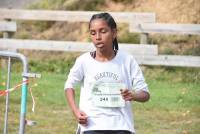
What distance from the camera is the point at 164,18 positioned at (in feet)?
A: 49.0

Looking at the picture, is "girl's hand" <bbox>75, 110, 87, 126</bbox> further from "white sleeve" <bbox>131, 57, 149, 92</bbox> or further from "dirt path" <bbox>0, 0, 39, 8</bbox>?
"dirt path" <bbox>0, 0, 39, 8</bbox>

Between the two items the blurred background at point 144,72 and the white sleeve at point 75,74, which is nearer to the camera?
the white sleeve at point 75,74

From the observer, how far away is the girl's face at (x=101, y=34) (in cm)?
460

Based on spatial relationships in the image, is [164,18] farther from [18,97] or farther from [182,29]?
[18,97]

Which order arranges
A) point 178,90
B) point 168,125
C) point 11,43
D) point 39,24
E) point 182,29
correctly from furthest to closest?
point 39,24 → point 11,43 → point 182,29 → point 178,90 → point 168,125

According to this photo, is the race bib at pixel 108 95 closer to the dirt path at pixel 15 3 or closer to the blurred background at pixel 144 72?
the blurred background at pixel 144 72

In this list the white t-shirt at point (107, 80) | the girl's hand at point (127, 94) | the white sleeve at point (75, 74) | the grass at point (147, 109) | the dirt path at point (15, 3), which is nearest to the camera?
the girl's hand at point (127, 94)

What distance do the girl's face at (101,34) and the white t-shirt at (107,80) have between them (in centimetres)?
12

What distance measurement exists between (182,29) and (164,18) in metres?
2.74

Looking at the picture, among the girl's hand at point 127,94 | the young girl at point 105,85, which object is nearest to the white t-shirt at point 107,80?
the young girl at point 105,85

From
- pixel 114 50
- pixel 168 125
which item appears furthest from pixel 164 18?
pixel 114 50

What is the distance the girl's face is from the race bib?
26cm

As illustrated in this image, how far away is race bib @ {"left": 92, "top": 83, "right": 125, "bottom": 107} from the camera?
15.0ft

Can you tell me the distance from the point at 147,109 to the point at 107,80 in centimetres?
508
